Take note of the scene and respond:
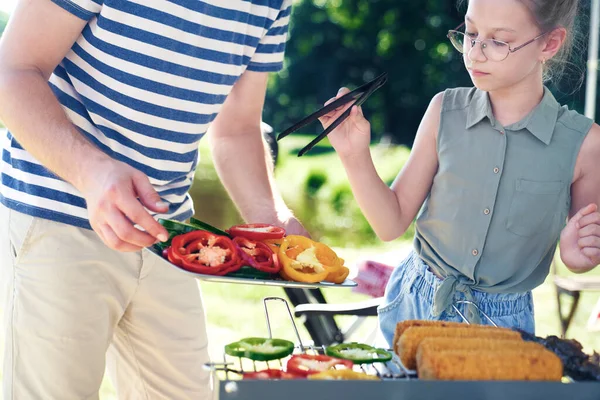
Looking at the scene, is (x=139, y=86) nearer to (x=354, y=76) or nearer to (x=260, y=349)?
(x=260, y=349)

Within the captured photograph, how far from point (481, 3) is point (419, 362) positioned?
1.02m

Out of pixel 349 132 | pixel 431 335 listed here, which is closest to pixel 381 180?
pixel 349 132

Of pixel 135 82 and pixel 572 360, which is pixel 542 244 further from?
pixel 135 82

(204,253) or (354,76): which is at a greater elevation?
(204,253)

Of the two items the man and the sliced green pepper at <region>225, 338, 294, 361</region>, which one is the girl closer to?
the man

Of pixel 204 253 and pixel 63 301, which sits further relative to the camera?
pixel 63 301

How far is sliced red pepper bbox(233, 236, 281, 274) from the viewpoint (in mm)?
1788

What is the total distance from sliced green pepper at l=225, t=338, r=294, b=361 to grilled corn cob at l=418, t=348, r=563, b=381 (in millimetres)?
290

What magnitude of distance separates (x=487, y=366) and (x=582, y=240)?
0.66m

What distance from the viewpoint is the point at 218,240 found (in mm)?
1820

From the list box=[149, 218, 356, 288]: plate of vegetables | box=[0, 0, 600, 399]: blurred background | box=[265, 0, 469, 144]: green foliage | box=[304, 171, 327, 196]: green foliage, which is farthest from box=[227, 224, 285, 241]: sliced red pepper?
box=[265, 0, 469, 144]: green foliage

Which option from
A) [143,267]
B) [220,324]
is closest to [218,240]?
[143,267]

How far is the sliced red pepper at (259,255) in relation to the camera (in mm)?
1788

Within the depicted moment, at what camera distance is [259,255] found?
1870 millimetres
